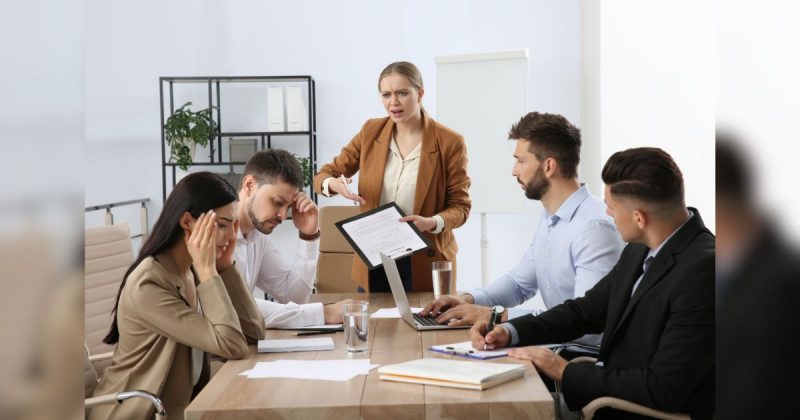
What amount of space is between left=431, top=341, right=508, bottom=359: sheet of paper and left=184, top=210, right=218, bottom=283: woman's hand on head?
23.0 inches

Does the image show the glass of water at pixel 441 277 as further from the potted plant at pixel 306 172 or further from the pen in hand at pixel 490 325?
the potted plant at pixel 306 172

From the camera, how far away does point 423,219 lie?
2971 millimetres

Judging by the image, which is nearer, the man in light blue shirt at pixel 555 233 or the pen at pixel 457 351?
the pen at pixel 457 351

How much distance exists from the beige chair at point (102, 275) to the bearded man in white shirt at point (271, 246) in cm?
50

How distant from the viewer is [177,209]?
2004mm

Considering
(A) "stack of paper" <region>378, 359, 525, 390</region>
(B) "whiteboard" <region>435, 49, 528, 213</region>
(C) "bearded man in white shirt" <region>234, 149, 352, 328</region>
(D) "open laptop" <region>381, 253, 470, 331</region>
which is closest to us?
(A) "stack of paper" <region>378, 359, 525, 390</region>

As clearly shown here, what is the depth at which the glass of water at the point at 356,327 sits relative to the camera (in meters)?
1.98

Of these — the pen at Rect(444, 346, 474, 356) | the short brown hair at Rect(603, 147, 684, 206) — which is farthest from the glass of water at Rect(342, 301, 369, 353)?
the short brown hair at Rect(603, 147, 684, 206)

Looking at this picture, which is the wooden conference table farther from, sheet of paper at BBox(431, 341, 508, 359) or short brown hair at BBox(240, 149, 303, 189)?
short brown hair at BBox(240, 149, 303, 189)

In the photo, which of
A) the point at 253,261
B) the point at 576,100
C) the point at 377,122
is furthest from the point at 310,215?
the point at 576,100

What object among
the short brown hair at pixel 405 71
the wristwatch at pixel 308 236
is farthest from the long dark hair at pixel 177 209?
the short brown hair at pixel 405 71

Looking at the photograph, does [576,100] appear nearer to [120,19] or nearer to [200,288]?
[120,19]

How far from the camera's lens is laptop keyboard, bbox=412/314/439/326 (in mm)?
2342

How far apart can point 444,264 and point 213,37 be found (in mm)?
3759
